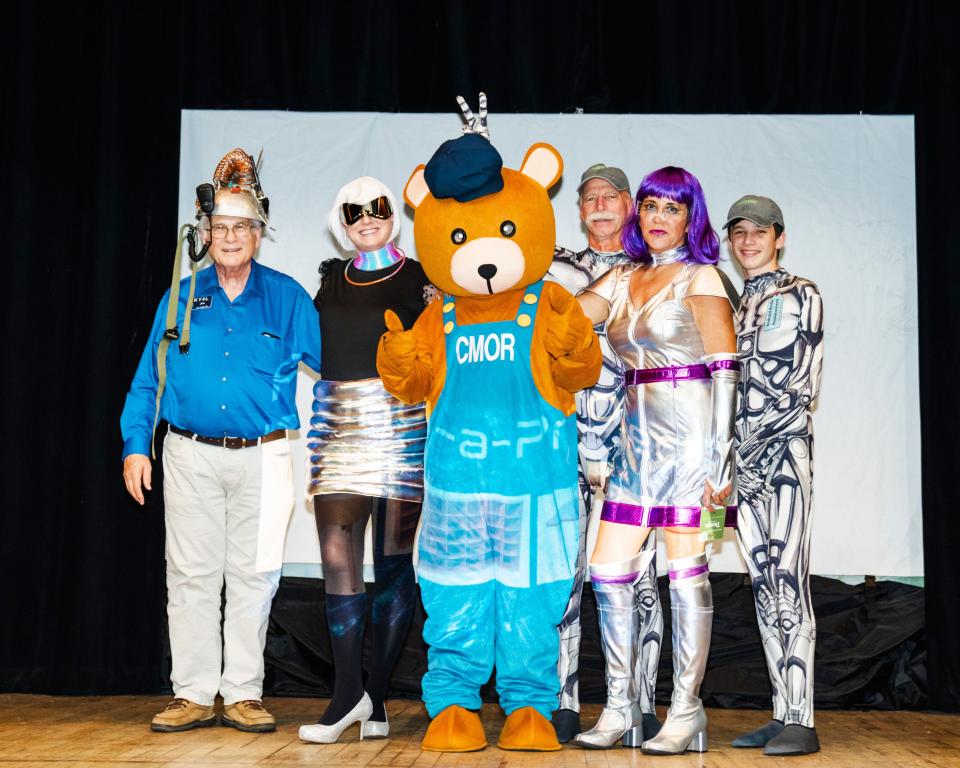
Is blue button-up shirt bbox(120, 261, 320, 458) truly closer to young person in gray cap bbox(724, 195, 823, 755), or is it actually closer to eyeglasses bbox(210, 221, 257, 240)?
eyeglasses bbox(210, 221, 257, 240)

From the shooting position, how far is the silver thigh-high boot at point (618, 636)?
3.21 metres

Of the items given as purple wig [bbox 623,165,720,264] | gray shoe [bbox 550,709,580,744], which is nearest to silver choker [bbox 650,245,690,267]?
purple wig [bbox 623,165,720,264]

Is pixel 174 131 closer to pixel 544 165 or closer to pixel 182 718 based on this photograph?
pixel 544 165

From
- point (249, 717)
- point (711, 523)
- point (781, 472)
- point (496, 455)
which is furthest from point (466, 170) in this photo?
point (249, 717)

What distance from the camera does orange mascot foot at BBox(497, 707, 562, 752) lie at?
304 cm

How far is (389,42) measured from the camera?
439 centimetres

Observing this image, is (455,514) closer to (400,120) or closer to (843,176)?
(400,120)

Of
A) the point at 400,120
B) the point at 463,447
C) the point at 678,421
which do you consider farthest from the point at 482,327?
the point at 400,120

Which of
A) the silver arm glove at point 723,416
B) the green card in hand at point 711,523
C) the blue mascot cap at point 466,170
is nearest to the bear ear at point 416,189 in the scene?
the blue mascot cap at point 466,170

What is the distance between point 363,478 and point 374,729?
74 cm

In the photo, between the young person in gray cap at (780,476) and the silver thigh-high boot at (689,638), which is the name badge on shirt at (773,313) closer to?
the young person in gray cap at (780,476)

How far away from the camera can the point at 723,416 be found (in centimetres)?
315

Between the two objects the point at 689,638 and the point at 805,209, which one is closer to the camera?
the point at 689,638

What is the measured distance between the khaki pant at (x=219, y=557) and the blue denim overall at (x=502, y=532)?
66 centimetres
